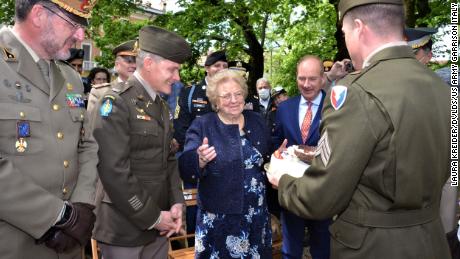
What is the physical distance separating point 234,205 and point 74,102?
1.42 metres

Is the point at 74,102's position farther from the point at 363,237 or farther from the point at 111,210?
the point at 363,237

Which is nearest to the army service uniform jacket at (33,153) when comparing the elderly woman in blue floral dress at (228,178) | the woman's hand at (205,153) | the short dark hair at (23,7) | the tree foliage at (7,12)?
the short dark hair at (23,7)

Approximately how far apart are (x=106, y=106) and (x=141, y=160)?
439 mm

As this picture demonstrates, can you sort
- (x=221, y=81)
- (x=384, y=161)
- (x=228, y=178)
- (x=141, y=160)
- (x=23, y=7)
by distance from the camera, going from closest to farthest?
(x=384, y=161) → (x=23, y=7) → (x=141, y=160) → (x=228, y=178) → (x=221, y=81)

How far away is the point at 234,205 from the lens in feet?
9.80

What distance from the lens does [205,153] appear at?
2867 mm

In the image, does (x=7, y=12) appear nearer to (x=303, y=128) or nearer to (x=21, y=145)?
(x=303, y=128)

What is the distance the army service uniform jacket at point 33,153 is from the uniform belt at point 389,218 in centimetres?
147

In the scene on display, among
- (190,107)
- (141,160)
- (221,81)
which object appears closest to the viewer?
(141,160)

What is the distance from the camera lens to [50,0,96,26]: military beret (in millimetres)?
2068

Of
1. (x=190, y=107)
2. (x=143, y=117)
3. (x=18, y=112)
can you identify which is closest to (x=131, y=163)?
(x=143, y=117)

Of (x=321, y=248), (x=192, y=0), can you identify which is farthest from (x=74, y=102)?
(x=192, y=0)

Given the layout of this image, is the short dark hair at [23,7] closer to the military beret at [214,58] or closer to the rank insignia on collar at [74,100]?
the rank insignia on collar at [74,100]

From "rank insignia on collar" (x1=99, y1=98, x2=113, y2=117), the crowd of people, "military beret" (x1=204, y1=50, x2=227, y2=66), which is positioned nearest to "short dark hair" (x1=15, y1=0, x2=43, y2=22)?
the crowd of people
